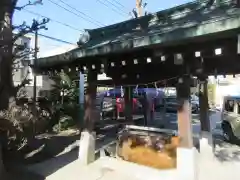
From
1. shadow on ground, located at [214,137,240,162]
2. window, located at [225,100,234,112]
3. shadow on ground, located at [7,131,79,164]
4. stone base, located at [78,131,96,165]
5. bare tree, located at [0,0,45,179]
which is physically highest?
bare tree, located at [0,0,45,179]

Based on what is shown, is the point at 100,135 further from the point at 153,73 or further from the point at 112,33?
the point at 153,73

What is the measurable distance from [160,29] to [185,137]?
248 centimetres

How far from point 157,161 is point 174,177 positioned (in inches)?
39.7

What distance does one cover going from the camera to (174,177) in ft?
21.2

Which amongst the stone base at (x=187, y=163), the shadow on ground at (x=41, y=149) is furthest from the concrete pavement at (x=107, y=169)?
the shadow on ground at (x=41, y=149)

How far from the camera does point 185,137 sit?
244 inches

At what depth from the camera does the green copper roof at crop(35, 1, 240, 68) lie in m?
4.53

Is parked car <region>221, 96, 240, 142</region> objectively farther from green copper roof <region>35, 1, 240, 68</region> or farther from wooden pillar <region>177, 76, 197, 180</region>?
wooden pillar <region>177, 76, 197, 180</region>

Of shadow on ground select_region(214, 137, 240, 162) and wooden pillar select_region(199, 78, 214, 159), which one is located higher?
wooden pillar select_region(199, 78, 214, 159)

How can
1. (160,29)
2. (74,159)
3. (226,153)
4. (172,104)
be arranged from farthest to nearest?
(172,104), (226,153), (74,159), (160,29)

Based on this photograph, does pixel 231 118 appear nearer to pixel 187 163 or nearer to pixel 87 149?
pixel 187 163

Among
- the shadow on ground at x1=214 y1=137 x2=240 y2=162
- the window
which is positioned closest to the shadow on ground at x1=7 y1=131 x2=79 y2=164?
the shadow on ground at x1=214 y1=137 x2=240 y2=162

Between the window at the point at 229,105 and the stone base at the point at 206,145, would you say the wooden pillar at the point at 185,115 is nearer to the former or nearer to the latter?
the stone base at the point at 206,145

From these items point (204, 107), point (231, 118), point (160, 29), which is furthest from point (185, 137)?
point (231, 118)
